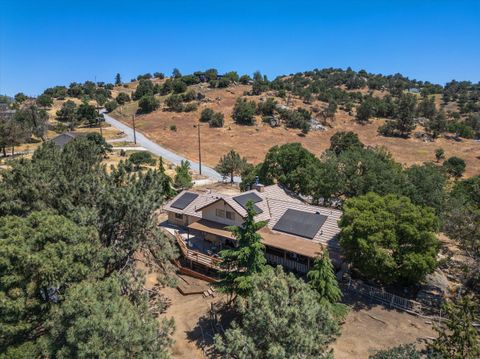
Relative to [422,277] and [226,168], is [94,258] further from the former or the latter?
[226,168]

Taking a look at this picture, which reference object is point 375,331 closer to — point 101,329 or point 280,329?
point 280,329

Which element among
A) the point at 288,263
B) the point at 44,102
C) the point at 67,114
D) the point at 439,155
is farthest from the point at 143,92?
the point at 288,263

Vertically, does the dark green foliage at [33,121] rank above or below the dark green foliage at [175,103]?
below

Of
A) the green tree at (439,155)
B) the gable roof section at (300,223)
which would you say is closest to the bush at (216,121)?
the green tree at (439,155)

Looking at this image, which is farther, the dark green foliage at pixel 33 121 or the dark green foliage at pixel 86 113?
the dark green foliage at pixel 86 113

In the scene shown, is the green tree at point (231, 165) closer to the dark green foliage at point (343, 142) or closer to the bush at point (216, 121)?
the dark green foliage at point (343, 142)

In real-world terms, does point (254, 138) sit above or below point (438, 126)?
below
